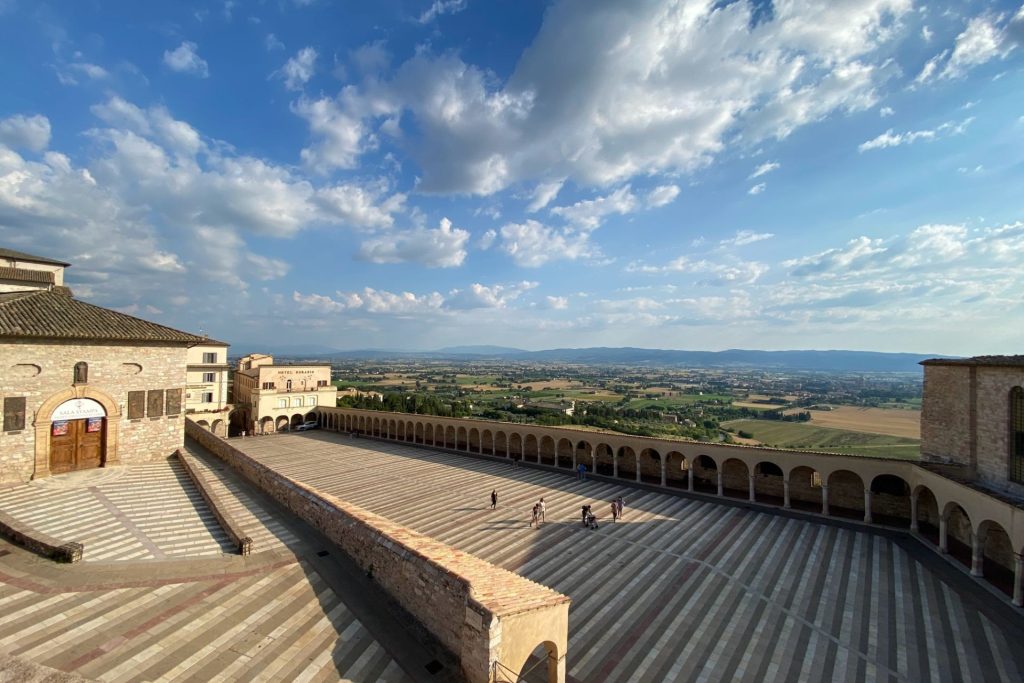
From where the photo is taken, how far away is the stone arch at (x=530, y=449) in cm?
2986

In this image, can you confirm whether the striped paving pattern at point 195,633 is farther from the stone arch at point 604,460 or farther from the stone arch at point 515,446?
the stone arch at point 515,446

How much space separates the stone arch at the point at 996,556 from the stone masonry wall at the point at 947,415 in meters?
2.73

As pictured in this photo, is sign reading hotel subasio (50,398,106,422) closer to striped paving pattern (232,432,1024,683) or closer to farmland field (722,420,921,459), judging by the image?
striped paving pattern (232,432,1024,683)

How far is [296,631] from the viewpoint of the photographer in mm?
6855

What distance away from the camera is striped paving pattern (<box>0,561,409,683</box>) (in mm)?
5945

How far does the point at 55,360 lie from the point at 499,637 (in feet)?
54.6

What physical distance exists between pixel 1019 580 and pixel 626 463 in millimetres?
16219

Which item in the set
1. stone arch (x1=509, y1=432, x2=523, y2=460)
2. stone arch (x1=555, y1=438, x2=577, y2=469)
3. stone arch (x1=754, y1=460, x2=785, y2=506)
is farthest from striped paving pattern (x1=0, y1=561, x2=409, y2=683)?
stone arch (x1=509, y1=432, x2=523, y2=460)

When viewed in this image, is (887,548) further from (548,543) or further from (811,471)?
(548,543)

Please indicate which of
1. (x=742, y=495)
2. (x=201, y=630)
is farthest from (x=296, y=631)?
(x=742, y=495)

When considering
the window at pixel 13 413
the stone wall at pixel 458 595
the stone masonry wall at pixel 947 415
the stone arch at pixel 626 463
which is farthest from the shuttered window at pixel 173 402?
the stone masonry wall at pixel 947 415

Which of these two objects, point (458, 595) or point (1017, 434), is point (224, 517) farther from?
point (1017, 434)

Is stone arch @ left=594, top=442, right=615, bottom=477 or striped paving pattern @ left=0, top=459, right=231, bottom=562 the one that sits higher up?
striped paving pattern @ left=0, top=459, right=231, bottom=562

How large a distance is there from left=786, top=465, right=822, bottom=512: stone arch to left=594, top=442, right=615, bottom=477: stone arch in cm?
883
